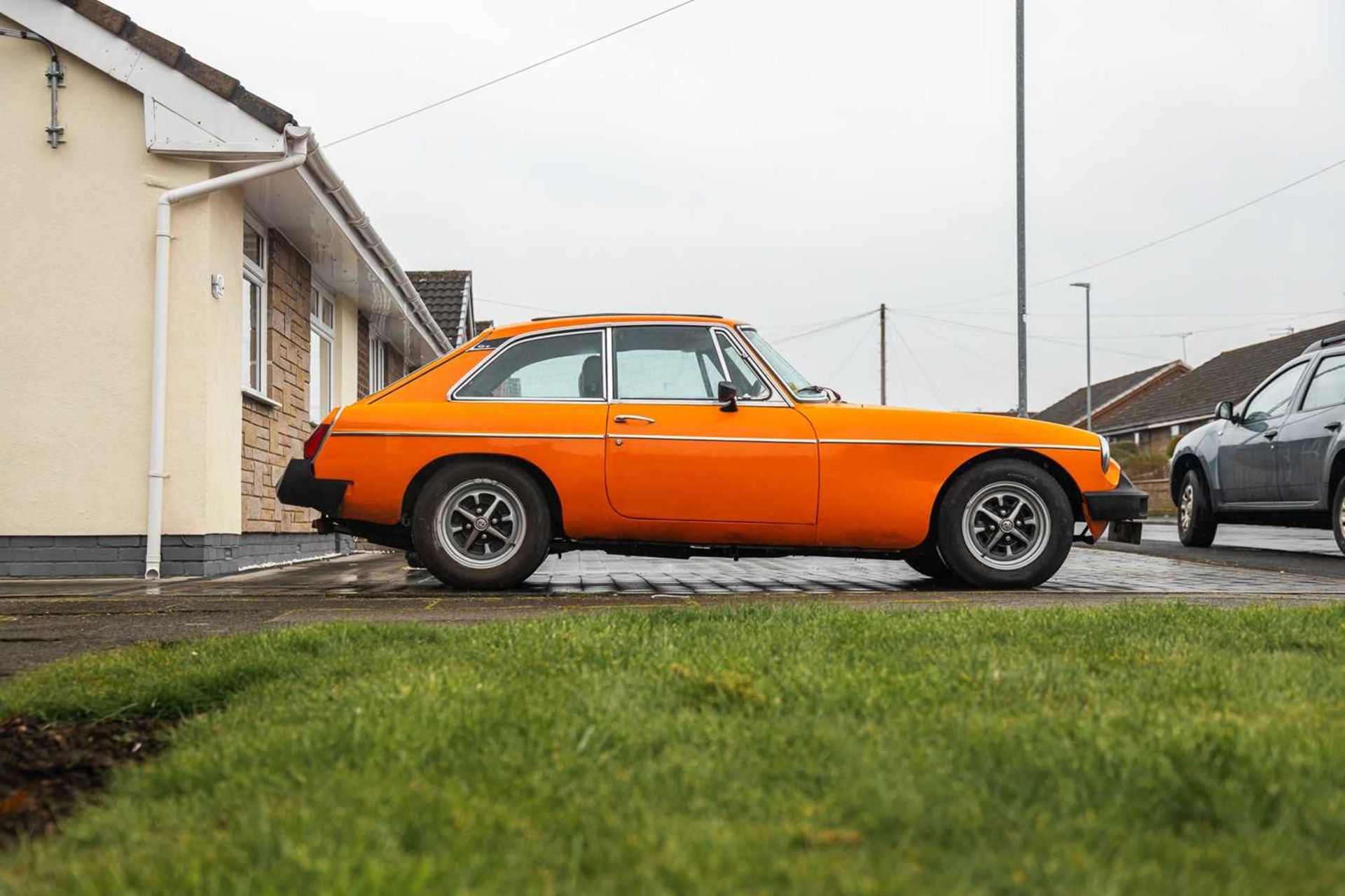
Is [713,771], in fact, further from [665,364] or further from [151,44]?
[151,44]

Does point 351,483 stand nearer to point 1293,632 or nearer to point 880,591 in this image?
point 880,591

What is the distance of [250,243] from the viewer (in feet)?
35.4

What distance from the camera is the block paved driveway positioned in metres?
5.33

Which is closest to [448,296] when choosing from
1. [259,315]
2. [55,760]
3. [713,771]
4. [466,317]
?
[466,317]

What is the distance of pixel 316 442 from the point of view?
7.20m

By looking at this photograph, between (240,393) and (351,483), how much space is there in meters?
3.37

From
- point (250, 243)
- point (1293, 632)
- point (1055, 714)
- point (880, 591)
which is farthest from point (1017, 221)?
point (1055, 714)

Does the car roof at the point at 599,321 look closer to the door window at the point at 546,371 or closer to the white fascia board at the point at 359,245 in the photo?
the door window at the point at 546,371

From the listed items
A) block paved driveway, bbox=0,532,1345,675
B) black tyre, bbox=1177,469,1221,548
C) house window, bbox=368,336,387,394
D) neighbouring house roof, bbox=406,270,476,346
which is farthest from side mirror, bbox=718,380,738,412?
neighbouring house roof, bbox=406,270,476,346

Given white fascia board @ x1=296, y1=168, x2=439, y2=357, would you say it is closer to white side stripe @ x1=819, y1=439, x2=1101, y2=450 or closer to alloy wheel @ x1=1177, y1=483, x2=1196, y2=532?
white side stripe @ x1=819, y1=439, x2=1101, y2=450

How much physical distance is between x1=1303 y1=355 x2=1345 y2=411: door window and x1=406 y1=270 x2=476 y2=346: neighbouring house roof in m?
14.5

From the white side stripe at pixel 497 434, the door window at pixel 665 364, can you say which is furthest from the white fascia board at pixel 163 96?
the door window at pixel 665 364

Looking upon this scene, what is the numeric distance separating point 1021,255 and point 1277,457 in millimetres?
9971

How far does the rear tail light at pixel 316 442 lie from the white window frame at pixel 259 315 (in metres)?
3.45
